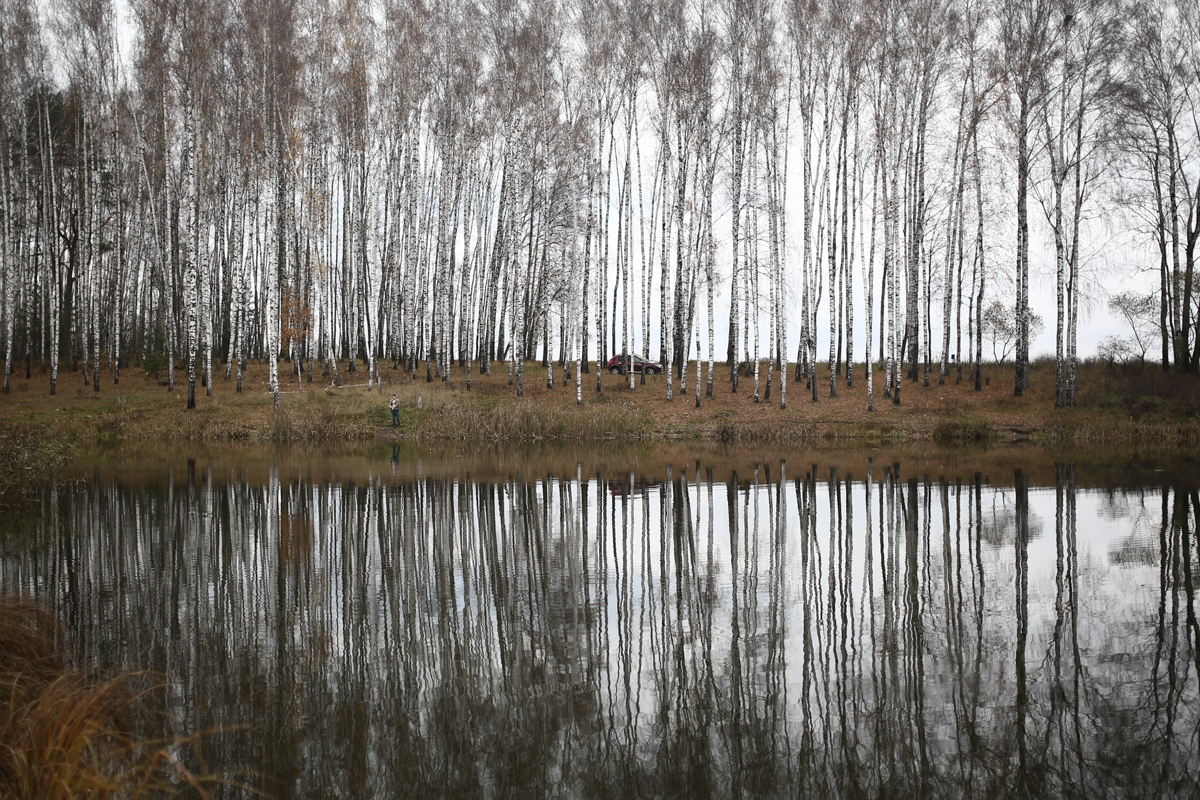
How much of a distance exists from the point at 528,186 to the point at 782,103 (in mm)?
10426

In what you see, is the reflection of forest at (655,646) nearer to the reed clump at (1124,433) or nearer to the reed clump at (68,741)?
the reed clump at (68,741)

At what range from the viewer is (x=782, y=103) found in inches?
1110

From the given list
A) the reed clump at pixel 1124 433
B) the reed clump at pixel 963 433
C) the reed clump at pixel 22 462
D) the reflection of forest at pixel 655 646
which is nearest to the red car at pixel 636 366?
the reed clump at pixel 963 433

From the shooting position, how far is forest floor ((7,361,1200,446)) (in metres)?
23.5

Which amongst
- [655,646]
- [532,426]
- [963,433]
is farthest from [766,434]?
[655,646]

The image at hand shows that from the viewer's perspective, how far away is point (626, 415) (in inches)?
994

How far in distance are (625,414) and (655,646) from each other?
19990 mm

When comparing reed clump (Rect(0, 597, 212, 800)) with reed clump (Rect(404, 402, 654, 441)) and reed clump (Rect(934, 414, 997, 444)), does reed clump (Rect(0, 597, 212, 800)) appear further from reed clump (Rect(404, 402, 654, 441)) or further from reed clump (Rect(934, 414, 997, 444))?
reed clump (Rect(934, 414, 997, 444))

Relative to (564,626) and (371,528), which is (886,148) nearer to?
(371,528)

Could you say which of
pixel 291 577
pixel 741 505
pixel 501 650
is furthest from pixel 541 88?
pixel 501 650

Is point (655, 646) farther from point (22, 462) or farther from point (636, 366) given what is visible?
point (636, 366)

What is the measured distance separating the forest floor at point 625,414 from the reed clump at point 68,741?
1850 centimetres

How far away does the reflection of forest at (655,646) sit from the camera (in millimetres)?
3758

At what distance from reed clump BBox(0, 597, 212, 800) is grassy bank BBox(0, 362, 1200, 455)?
18667mm
